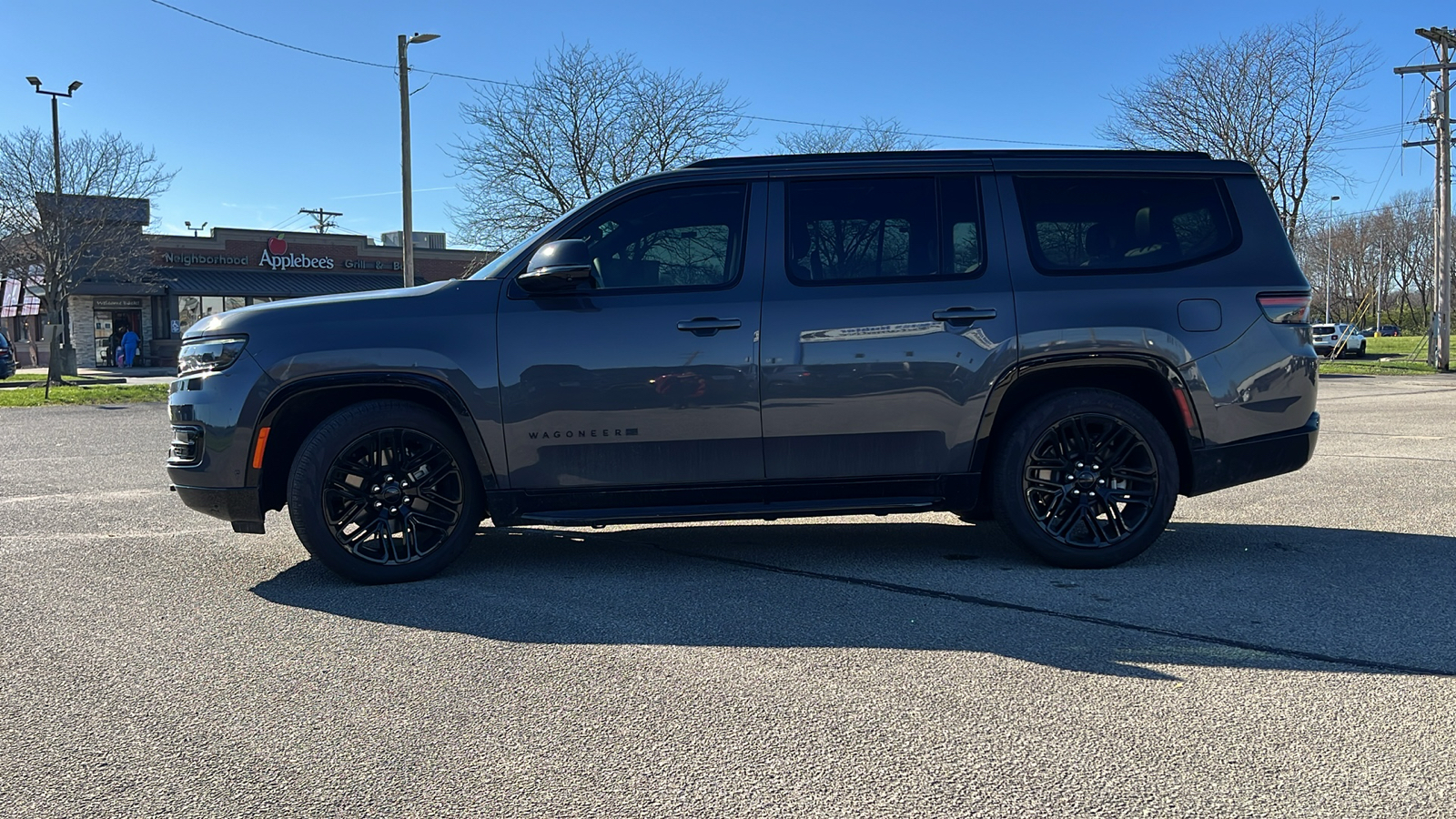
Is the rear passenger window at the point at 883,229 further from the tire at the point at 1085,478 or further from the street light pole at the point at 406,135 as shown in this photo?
the street light pole at the point at 406,135

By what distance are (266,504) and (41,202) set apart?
2959 centimetres

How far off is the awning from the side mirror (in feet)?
124

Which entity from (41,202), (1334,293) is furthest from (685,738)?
(1334,293)

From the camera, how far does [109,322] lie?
40.9 m

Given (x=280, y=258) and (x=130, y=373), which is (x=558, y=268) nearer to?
(x=130, y=373)

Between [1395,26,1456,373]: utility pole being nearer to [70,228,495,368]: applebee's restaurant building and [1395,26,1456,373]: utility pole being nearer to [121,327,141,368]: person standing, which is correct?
[70,228,495,368]: applebee's restaurant building

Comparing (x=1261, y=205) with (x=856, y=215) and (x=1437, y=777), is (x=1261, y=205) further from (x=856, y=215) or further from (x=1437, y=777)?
(x=1437, y=777)

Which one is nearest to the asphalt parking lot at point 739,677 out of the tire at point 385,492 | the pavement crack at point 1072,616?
the pavement crack at point 1072,616

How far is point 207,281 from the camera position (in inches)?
1655

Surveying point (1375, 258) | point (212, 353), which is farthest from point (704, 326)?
point (1375, 258)

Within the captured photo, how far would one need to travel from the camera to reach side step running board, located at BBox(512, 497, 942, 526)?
520 cm

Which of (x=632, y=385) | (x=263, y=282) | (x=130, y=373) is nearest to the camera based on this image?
(x=632, y=385)

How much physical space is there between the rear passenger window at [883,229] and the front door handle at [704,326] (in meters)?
0.42

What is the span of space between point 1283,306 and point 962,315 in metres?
1.61
